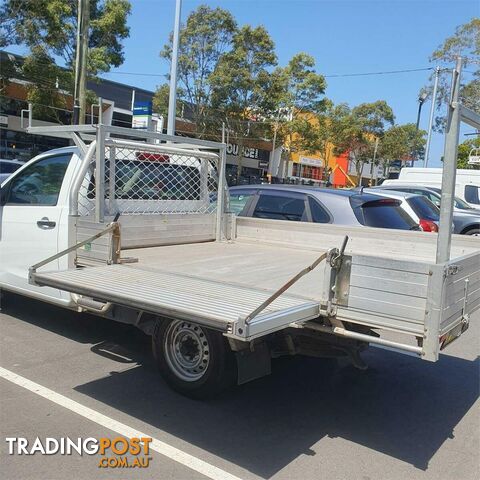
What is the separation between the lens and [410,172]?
1808 centimetres

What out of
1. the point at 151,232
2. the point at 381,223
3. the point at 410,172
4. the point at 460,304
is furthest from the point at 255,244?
the point at 410,172

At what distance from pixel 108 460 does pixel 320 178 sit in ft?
202

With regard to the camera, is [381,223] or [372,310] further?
[381,223]

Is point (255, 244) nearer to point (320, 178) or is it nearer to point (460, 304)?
point (460, 304)

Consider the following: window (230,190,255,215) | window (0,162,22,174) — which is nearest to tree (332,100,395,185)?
window (0,162,22,174)

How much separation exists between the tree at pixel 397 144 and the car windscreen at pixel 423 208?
135 feet

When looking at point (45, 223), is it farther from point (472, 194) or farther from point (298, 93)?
point (298, 93)

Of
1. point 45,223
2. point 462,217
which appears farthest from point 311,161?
point 45,223

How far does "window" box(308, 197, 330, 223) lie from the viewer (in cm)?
680

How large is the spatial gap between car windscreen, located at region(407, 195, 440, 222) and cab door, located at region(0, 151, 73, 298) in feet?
19.8

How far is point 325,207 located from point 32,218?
359cm

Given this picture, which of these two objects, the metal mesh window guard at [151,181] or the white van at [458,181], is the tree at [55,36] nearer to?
the white van at [458,181]

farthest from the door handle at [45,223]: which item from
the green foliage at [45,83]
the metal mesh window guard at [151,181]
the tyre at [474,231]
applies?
the green foliage at [45,83]

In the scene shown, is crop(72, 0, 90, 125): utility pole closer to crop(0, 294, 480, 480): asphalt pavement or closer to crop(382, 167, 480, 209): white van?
crop(382, 167, 480, 209): white van
